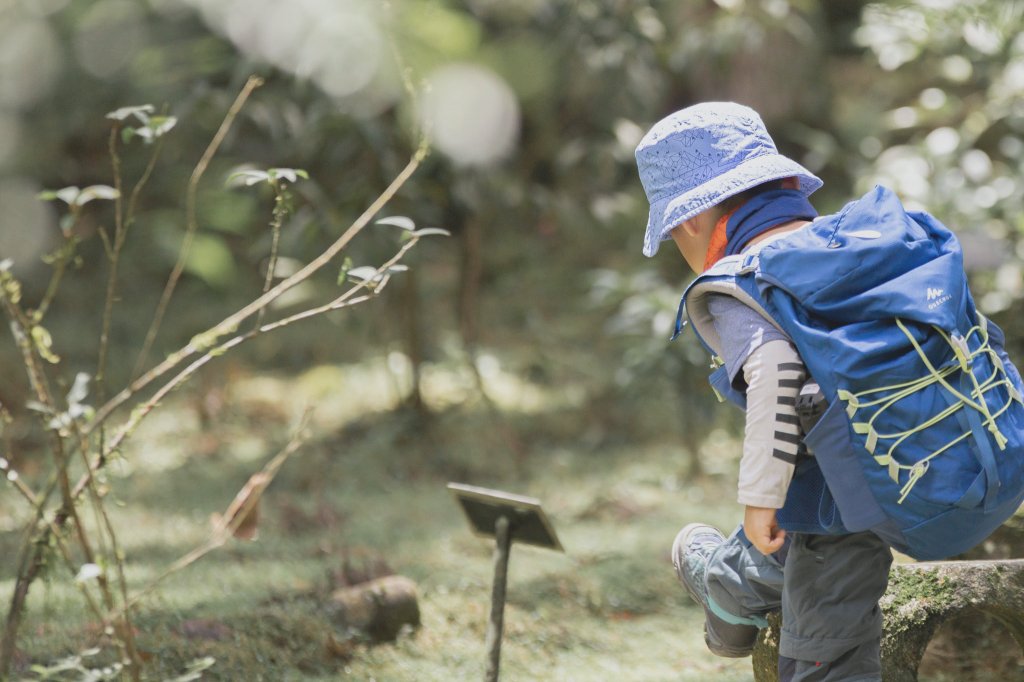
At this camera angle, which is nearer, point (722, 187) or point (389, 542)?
point (722, 187)

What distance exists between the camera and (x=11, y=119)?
24.6ft

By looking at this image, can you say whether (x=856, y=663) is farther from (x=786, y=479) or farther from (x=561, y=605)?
(x=561, y=605)

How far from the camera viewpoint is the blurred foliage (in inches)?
201

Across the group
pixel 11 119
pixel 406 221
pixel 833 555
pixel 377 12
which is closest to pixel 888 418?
pixel 833 555

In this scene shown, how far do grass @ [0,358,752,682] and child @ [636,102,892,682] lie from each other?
3.32ft

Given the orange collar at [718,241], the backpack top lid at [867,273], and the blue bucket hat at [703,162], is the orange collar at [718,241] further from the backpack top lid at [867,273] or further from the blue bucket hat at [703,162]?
the backpack top lid at [867,273]

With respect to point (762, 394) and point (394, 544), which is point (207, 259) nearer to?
point (394, 544)

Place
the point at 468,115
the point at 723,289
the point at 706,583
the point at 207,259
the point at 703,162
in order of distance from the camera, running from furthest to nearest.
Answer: the point at 207,259, the point at 468,115, the point at 706,583, the point at 703,162, the point at 723,289

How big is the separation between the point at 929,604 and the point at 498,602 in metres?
1.08

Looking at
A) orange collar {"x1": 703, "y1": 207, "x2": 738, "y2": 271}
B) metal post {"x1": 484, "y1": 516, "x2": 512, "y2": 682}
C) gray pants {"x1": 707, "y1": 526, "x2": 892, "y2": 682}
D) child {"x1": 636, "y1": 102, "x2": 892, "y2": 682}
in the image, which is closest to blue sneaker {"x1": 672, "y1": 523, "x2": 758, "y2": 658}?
child {"x1": 636, "y1": 102, "x2": 892, "y2": 682}

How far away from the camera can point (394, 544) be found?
4520mm

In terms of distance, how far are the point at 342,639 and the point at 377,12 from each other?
9.79 ft

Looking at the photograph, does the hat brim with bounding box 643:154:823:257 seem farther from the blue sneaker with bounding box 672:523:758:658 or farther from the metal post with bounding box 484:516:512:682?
the metal post with bounding box 484:516:512:682

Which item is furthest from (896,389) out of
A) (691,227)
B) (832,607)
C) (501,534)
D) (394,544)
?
(394,544)
